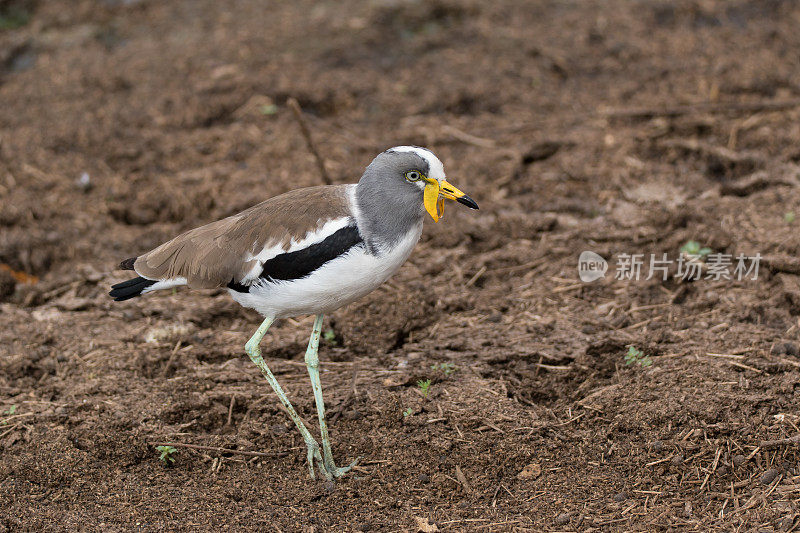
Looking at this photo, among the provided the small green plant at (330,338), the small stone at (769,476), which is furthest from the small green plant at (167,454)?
the small stone at (769,476)

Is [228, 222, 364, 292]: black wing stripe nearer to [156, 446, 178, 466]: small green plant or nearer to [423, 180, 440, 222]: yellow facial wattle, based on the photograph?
[423, 180, 440, 222]: yellow facial wattle

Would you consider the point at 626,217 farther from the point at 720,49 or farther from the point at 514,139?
the point at 720,49

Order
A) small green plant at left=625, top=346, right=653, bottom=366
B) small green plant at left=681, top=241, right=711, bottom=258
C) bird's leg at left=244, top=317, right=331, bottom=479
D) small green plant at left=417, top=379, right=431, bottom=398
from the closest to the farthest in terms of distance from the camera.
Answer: bird's leg at left=244, top=317, right=331, bottom=479, small green plant at left=417, top=379, right=431, bottom=398, small green plant at left=625, top=346, right=653, bottom=366, small green plant at left=681, top=241, right=711, bottom=258

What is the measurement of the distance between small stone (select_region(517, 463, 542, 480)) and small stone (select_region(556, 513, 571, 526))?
0.35m

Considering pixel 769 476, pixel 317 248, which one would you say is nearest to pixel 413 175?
pixel 317 248

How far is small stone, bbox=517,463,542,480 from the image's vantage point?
13.5 feet

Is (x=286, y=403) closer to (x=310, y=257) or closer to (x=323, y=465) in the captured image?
(x=323, y=465)

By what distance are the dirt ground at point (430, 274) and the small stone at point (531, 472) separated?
0.01 m

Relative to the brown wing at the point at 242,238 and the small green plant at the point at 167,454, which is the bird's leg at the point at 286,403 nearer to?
the brown wing at the point at 242,238

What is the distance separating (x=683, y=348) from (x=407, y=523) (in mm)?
1954

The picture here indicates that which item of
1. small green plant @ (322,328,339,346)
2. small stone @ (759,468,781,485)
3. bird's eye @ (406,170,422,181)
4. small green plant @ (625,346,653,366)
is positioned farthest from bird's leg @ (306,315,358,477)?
small stone @ (759,468,781,485)

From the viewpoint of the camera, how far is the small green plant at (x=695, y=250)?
5617 millimetres

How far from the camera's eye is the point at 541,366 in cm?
480

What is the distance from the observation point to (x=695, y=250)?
5633 mm
